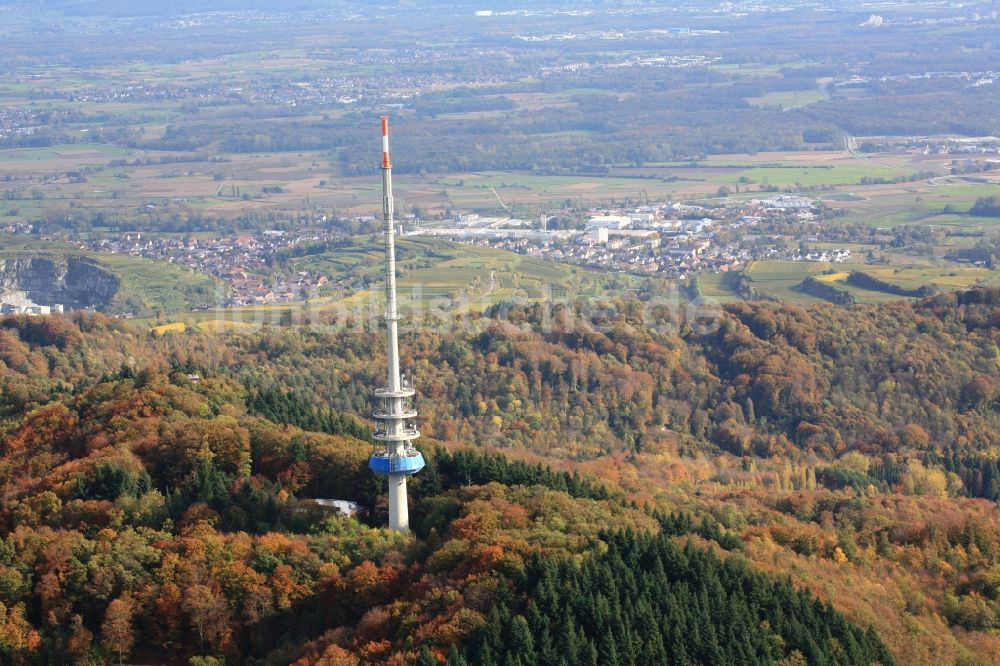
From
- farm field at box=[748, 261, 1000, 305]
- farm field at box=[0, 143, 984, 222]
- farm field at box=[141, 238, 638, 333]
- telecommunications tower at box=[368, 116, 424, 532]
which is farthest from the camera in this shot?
farm field at box=[0, 143, 984, 222]

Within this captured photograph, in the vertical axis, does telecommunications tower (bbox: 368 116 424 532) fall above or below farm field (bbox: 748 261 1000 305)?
above

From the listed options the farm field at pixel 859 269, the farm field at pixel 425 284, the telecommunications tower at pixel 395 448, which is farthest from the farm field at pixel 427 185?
the telecommunications tower at pixel 395 448

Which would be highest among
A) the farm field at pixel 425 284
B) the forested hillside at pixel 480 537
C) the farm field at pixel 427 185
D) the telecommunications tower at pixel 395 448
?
the telecommunications tower at pixel 395 448

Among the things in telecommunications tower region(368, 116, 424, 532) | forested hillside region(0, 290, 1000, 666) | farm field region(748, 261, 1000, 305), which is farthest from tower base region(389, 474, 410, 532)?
farm field region(748, 261, 1000, 305)

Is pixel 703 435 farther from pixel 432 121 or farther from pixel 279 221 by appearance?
pixel 432 121

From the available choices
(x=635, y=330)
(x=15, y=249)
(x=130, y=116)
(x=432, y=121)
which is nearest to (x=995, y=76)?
(x=432, y=121)

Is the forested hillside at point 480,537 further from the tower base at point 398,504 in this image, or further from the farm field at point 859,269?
the farm field at point 859,269

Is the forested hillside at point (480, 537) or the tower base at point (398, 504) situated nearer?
the forested hillside at point (480, 537)

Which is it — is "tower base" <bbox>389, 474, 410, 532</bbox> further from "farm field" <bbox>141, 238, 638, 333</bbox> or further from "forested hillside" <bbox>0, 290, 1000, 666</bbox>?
"farm field" <bbox>141, 238, 638, 333</bbox>

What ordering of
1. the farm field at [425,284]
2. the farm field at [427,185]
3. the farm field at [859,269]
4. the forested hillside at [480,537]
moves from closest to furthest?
the forested hillside at [480,537] → the farm field at [425,284] → the farm field at [859,269] → the farm field at [427,185]

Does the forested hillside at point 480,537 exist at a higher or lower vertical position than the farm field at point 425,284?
higher
